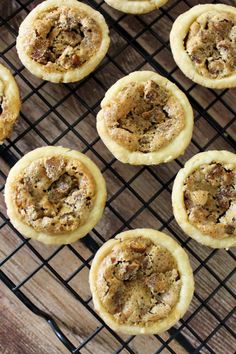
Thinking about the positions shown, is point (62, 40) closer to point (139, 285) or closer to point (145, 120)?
point (145, 120)

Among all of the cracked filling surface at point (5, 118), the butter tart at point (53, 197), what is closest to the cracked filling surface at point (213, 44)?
the butter tart at point (53, 197)

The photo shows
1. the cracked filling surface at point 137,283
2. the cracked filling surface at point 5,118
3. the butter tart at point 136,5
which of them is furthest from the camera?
the butter tart at point 136,5

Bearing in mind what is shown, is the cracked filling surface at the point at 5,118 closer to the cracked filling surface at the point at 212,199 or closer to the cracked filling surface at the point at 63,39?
the cracked filling surface at the point at 63,39

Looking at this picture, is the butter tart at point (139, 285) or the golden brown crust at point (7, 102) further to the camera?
the golden brown crust at point (7, 102)

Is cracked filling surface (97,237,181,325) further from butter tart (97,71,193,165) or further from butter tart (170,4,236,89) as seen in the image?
butter tart (170,4,236,89)

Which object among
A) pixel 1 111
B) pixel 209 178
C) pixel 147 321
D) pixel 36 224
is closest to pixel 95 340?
pixel 147 321

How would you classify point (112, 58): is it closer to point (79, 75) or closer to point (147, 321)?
point (79, 75)

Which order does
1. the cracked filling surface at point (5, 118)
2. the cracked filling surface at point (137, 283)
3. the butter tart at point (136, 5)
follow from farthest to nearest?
the butter tart at point (136, 5) → the cracked filling surface at point (5, 118) → the cracked filling surface at point (137, 283)

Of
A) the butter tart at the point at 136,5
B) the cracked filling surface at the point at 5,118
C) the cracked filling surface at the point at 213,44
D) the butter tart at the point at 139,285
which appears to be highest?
the cracked filling surface at the point at 5,118
